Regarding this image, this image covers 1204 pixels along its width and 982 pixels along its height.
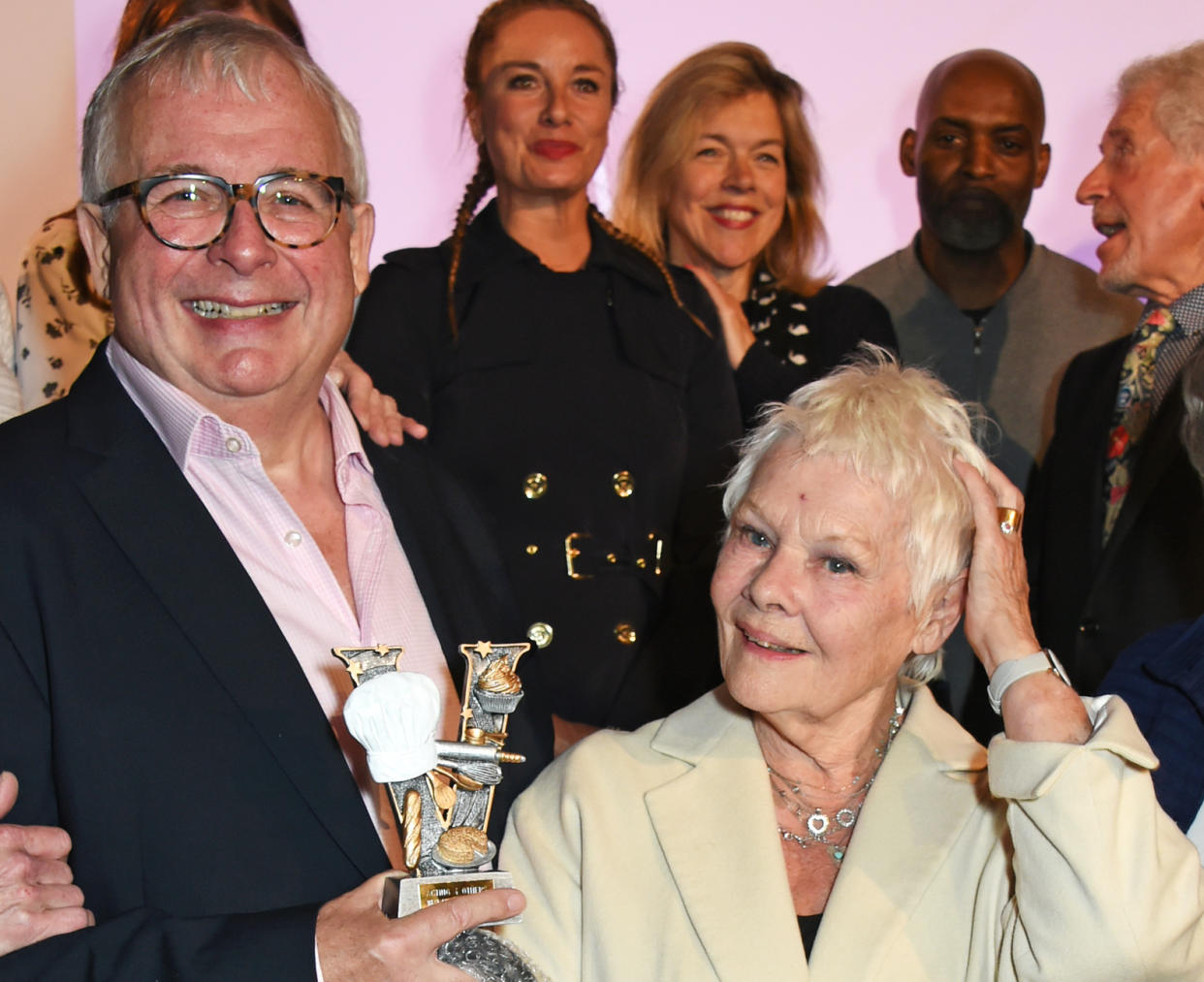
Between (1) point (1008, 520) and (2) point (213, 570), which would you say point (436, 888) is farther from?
(1) point (1008, 520)

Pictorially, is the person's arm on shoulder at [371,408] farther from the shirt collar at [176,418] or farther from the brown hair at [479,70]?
the brown hair at [479,70]


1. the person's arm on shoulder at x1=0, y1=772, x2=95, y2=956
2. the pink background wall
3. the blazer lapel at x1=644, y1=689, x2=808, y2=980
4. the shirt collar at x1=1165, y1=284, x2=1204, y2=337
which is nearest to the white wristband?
the blazer lapel at x1=644, y1=689, x2=808, y2=980

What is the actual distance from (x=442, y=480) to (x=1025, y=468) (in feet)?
6.44

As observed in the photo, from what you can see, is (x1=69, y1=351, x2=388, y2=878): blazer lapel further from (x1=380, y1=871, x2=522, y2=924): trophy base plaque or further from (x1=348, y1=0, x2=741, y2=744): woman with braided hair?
(x1=348, y1=0, x2=741, y2=744): woman with braided hair

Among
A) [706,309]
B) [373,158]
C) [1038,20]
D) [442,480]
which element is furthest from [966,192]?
[442,480]

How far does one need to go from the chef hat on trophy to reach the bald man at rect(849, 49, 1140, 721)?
101 inches

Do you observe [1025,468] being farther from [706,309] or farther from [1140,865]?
[1140,865]

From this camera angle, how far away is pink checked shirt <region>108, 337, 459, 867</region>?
6.81ft

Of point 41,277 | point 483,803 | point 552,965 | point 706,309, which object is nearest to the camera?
point 483,803

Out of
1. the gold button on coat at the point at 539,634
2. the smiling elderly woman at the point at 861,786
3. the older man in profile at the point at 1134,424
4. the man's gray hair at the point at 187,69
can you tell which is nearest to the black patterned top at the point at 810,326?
the older man in profile at the point at 1134,424

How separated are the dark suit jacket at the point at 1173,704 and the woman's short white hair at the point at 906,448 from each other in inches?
19.5

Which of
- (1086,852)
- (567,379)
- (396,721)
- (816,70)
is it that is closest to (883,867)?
(1086,852)

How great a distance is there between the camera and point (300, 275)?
7.13 ft

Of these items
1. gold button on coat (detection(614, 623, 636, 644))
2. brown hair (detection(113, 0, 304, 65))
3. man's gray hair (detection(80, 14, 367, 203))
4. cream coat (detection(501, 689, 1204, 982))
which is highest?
brown hair (detection(113, 0, 304, 65))
